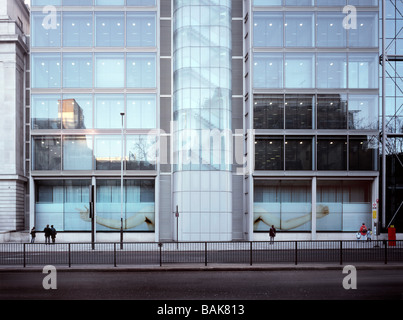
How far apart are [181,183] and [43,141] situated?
12.4 meters

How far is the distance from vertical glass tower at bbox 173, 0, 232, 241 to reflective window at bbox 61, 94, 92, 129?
24.7ft

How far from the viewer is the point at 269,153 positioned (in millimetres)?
32625

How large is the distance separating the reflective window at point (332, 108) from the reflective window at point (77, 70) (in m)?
19.8

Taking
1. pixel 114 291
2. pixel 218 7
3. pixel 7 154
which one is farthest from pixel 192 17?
pixel 114 291

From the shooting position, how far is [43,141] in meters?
33.5

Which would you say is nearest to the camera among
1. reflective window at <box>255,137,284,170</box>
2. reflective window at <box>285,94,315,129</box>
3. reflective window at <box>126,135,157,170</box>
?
reflective window at <box>255,137,284,170</box>

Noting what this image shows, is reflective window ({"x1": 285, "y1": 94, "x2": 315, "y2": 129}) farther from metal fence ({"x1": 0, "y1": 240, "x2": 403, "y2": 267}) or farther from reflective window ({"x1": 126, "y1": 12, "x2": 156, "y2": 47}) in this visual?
metal fence ({"x1": 0, "y1": 240, "x2": 403, "y2": 267})

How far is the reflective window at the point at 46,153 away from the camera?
33250 millimetres

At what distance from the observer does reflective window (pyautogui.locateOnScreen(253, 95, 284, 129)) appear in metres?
32.7

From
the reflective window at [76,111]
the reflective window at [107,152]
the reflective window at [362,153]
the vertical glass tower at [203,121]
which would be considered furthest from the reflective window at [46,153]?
the reflective window at [362,153]

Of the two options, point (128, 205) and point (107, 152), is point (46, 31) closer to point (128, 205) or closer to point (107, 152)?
point (107, 152)

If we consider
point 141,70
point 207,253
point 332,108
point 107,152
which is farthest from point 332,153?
point 107,152

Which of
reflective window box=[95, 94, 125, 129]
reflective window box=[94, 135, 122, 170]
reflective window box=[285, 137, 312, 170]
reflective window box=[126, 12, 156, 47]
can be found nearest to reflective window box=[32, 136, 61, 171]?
reflective window box=[94, 135, 122, 170]

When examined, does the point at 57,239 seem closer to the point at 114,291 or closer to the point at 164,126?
the point at 164,126
